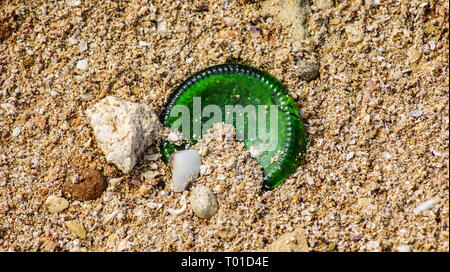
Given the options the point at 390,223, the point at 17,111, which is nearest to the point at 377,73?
the point at 390,223

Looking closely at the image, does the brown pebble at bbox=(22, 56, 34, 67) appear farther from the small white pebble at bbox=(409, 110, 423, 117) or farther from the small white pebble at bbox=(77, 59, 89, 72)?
the small white pebble at bbox=(409, 110, 423, 117)

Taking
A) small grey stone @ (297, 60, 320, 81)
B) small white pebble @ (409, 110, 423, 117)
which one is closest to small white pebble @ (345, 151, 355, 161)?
small white pebble @ (409, 110, 423, 117)

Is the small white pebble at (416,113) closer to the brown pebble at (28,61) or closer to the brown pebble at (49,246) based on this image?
the brown pebble at (49,246)

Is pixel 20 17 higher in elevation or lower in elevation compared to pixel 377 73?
higher

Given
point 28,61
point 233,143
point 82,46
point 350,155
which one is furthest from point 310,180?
point 28,61

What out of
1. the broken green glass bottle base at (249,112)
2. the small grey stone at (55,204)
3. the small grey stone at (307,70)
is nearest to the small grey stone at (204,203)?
the broken green glass bottle base at (249,112)
